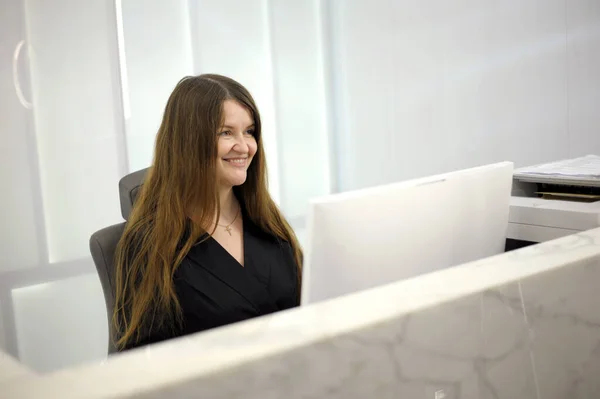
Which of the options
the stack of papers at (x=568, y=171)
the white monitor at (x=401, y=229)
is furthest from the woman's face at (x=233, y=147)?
the stack of papers at (x=568, y=171)

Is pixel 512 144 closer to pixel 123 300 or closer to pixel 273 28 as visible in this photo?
pixel 273 28

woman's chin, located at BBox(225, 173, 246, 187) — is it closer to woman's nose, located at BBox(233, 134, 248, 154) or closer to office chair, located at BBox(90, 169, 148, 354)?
woman's nose, located at BBox(233, 134, 248, 154)

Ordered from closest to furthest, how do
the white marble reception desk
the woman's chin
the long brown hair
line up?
the white marble reception desk < the long brown hair < the woman's chin

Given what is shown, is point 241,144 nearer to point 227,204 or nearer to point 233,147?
point 233,147

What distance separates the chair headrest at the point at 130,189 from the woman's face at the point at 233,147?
32cm

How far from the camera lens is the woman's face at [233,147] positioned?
183cm

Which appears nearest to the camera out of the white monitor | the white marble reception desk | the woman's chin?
the white marble reception desk

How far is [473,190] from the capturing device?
4.69ft

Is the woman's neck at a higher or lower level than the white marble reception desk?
higher

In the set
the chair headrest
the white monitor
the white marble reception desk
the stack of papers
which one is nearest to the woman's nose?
the chair headrest

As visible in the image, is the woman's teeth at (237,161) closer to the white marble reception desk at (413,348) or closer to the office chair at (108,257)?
the office chair at (108,257)

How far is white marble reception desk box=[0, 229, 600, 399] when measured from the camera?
2.43 feet

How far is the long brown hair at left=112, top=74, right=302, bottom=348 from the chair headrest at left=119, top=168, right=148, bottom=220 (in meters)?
0.12

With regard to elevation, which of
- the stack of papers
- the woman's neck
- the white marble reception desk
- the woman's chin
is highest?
the woman's chin
